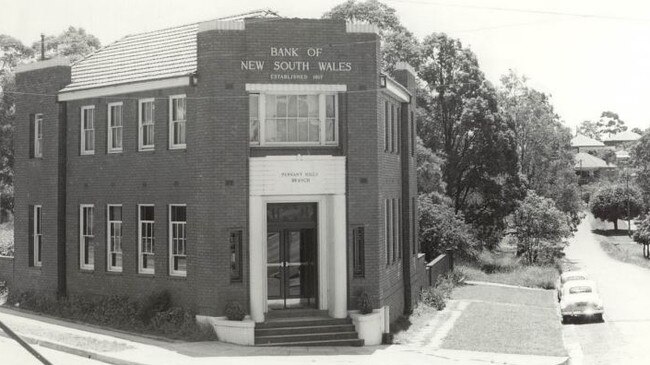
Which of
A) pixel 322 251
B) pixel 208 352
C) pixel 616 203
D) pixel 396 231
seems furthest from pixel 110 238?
pixel 616 203

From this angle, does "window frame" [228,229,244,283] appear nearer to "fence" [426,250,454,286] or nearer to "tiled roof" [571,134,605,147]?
"fence" [426,250,454,286]

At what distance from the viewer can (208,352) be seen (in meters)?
15.6

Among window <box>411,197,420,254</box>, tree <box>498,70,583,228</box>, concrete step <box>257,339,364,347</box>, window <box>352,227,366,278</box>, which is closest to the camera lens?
concrete step <box>257,339,364,347</box>

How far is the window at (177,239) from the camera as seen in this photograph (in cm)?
1869

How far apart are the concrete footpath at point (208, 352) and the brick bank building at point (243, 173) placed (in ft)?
4.69

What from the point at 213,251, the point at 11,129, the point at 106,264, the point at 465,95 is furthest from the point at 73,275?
the point at 465,95

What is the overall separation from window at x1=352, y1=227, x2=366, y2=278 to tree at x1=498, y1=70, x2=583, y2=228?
145 feet

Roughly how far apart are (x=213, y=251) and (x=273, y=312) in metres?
2.22

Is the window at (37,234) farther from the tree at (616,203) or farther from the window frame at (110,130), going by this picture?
the tree at (616,203)

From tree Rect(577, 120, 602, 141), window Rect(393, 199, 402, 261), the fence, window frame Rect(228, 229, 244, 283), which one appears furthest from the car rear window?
tree Rect(577, 120, 602, 141)

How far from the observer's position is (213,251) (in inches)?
687

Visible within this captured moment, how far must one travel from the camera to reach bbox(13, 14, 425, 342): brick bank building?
690 inches

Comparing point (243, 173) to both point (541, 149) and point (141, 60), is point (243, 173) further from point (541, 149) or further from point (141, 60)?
point (541, 149)

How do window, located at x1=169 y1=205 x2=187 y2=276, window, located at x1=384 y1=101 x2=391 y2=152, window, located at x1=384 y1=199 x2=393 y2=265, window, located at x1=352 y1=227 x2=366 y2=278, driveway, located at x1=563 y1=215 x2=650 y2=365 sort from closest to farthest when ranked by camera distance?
window, located at x1=352 y1=227 x2=366 y2=278
window, located at x1=169 y1=205 x2=187 y2=276
driveway, located at x1=563 y1=215 x2=650 y2=365
window, located at x1=384 y1=199 x2=393 y2=265
window, located at x1=384 y1=101 x2=391 y2=152
